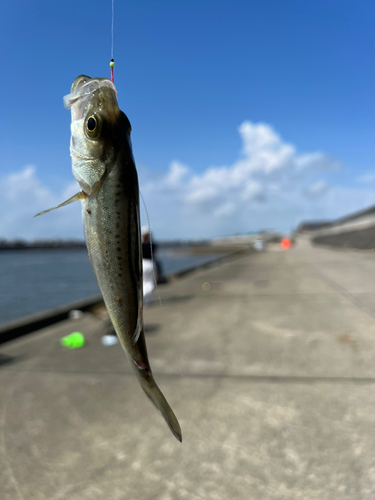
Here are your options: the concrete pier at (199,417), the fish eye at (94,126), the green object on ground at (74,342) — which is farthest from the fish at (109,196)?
the green object on ground at (74,342)

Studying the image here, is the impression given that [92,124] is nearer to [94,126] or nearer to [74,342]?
[94,126]

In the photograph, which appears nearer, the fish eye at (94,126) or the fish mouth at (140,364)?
the fish eye at (94,126)

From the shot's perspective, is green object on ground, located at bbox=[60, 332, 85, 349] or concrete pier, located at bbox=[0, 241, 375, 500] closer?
concrete pier, located at bbox=[0, 241, 375, 500]

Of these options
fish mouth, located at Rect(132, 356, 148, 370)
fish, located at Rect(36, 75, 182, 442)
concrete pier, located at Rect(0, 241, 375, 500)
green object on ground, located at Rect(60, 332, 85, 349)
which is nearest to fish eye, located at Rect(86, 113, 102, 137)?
fish, located at Rect(36, 75, 182, 442)

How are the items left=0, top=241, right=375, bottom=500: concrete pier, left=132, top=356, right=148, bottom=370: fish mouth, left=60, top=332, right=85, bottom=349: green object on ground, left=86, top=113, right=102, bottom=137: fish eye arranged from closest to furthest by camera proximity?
1. left=86, top=113, right=102, bottom=137: fish eye
2. left=132, top=356, right=148, bottom=370: fish mouth
3. left=0, top=241, right=375, bottom=500: concrete pier
4. left=60, top=332, right=85, bottom=349: green object on ground

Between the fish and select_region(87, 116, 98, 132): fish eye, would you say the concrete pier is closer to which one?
the fish

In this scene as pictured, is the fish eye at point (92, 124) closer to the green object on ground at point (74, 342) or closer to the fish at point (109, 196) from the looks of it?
the fish at point (109, 196)
